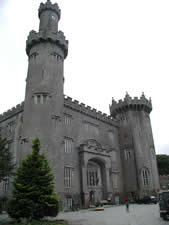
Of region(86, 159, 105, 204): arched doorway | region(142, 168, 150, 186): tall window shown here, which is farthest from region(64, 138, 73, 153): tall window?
region(142, 168, 150, 186): tall window

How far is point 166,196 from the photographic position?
53.2ft

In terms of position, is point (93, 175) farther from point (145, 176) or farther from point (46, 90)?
point (46, 90)

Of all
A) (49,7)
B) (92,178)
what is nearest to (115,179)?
(92,178)

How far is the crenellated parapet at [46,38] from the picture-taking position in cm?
3234

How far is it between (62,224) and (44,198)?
9.59 feet

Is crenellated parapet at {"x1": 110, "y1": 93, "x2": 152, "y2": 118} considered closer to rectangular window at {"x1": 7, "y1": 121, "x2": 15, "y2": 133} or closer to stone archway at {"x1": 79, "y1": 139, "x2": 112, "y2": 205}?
stone archway at {"x1": 79, "y1": 139, "x2": 112, "y2": 205}

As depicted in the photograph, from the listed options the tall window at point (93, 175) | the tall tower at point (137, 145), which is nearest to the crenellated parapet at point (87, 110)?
the tall tower at point (137, 145)

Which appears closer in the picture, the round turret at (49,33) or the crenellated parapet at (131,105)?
the round turret at (49,33)

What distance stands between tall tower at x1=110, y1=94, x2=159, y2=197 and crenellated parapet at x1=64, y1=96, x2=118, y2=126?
10.2ft

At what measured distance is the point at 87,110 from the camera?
120ft

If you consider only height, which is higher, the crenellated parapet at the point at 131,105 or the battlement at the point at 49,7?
the battlement at the point at 49,7

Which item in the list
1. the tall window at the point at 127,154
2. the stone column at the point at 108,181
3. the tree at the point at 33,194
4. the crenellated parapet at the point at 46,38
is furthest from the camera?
the tall window at the point at 127,154

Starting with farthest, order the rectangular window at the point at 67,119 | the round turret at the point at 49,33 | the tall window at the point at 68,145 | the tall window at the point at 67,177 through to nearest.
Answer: the round turret at the point at 49,33
the rectangular window at the point at 67,119
the tall window at the point at 68,145
the tall window at the point at 67,177

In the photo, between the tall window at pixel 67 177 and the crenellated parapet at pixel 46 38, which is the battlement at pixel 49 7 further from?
the tall window at pixel 67 177
